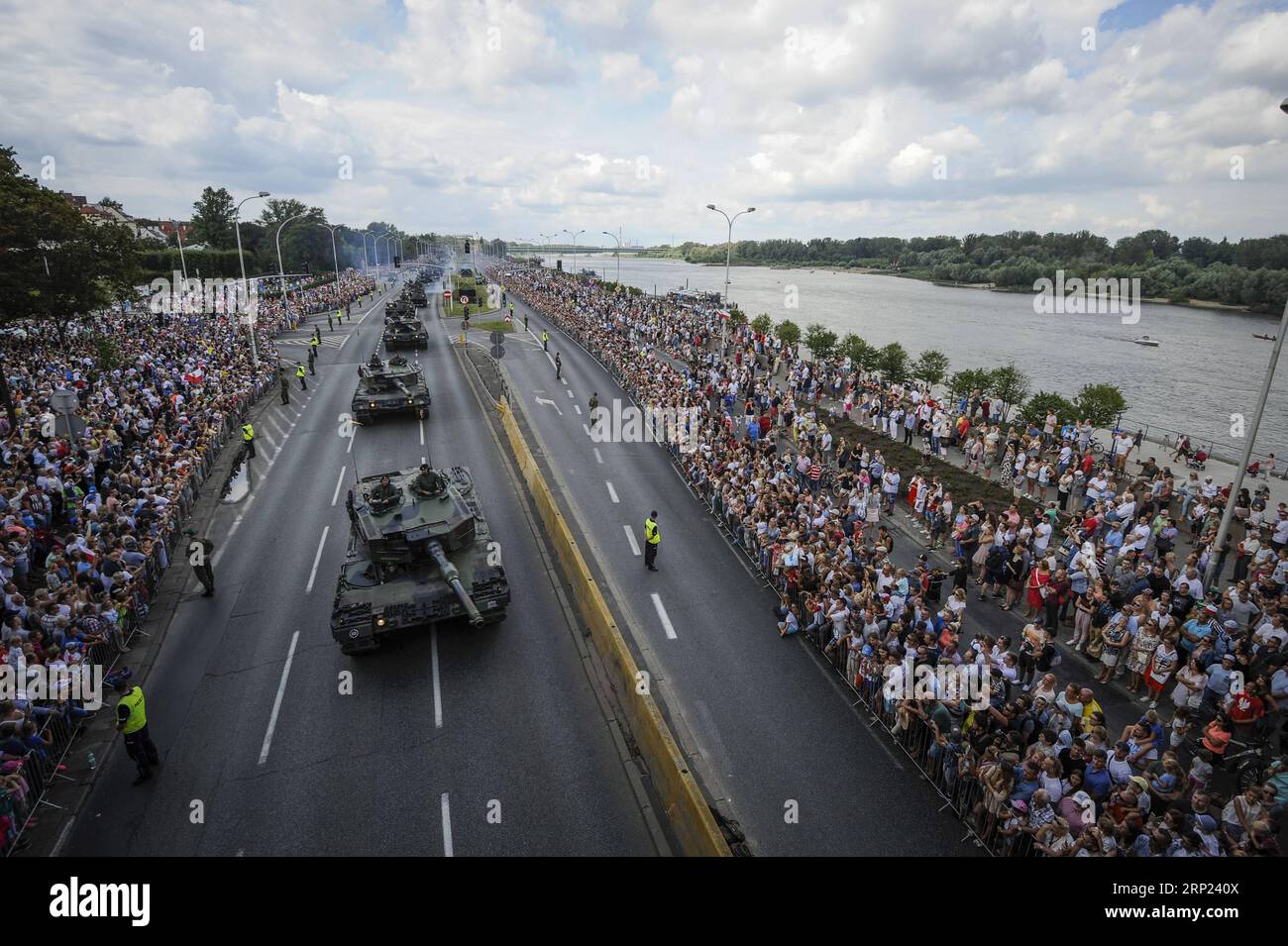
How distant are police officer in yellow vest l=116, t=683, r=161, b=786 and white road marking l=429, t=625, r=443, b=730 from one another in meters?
4.32

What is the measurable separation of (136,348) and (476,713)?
114 feet

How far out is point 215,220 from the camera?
118 m

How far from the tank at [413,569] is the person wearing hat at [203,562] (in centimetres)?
349

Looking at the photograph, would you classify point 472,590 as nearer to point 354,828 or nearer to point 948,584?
point 354,828

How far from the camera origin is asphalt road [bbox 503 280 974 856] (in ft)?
32.4

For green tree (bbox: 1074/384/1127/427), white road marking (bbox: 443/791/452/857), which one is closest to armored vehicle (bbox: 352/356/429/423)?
white road marking (bbox: 443/791/452/857)

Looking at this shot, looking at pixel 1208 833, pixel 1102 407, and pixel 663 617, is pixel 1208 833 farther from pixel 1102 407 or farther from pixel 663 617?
pixel 1102 407

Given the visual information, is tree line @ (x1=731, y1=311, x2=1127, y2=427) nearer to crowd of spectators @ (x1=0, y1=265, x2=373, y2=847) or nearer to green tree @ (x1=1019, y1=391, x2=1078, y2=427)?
green tree @ (x1=1019, y1=391, x2=1078, y2=427)

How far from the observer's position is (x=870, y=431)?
31.0 meters

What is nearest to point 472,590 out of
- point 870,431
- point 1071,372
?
point 870,431

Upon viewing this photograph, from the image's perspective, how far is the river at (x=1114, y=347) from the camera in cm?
5447

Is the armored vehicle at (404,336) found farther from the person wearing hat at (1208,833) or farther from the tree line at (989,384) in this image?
the person wearing hat at (1208,833)

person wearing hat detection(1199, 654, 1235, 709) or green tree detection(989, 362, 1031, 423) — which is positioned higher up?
green tree detection(989, 362, 1031, 423)

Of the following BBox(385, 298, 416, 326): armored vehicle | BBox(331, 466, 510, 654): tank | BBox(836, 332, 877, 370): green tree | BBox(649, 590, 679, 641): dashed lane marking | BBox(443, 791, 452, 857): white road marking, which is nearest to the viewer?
BBox(443, 791, 452, 857): white road marking
